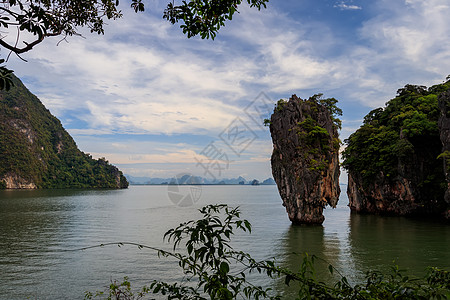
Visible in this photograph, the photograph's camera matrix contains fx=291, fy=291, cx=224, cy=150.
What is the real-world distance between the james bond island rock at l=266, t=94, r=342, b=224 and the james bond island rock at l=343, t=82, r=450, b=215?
9581mm

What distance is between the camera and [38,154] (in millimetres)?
155875

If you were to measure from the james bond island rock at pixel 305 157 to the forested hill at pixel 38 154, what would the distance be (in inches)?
5561

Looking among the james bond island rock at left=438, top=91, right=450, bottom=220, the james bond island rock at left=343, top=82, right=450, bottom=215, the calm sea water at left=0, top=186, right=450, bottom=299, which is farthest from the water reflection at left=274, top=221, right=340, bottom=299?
the james bond island rock at left=343, top=82, right=450, bottom=215

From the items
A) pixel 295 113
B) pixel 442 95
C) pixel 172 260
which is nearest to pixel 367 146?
pixel 442 95

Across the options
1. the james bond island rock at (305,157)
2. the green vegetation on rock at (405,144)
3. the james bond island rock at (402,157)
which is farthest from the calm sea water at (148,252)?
the green vegetation on rock at (405,144)

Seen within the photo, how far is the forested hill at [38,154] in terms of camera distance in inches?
5349

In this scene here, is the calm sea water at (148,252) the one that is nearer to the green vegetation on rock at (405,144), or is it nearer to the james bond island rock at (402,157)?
the james bond island rock at (402,157)

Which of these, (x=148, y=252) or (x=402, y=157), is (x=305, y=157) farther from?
(x=148, y=252)

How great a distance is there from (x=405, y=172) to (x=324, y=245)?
19.7 meters

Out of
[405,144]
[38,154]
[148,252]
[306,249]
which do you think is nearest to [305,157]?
[306,249]

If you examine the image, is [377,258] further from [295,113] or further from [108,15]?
[108,15]

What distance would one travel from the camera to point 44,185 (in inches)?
5876

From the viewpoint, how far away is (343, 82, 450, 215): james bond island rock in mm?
35750

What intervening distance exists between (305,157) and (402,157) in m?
14.7
